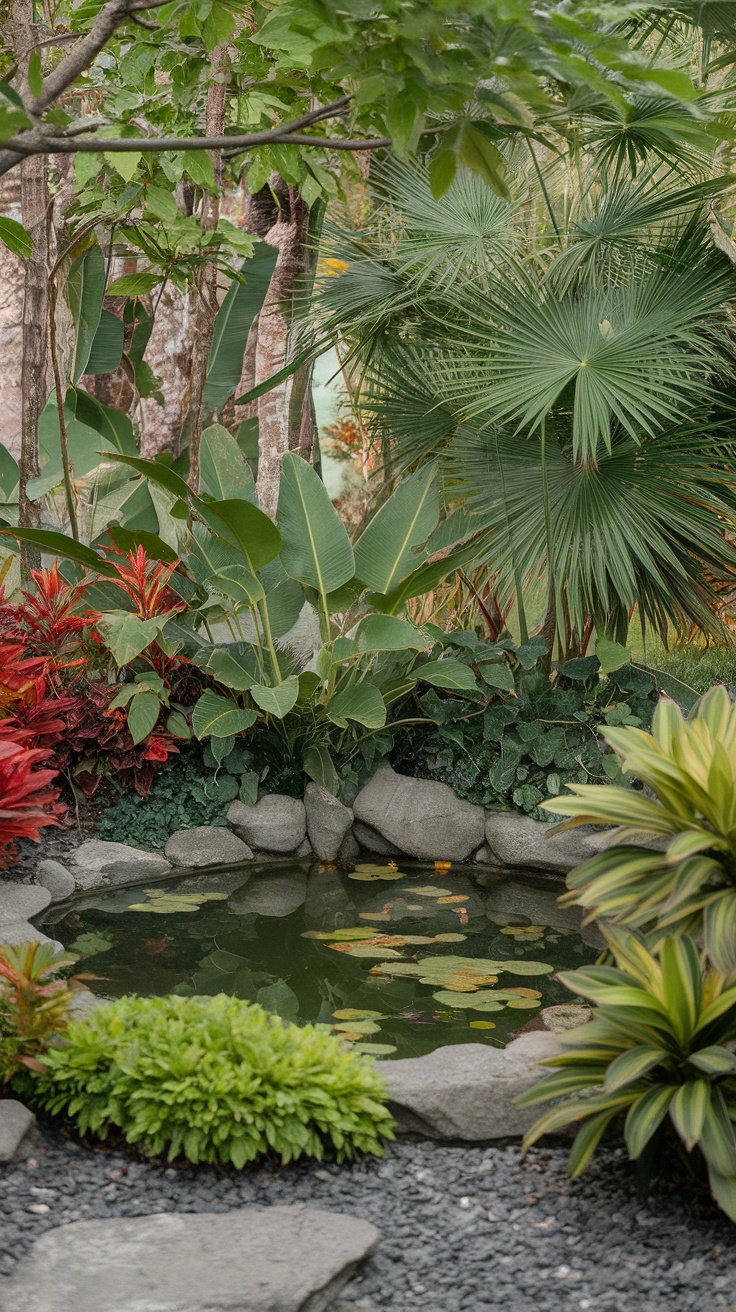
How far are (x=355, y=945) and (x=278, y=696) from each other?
1.10 metres

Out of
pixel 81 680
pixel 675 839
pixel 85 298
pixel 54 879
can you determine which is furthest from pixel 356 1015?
pixel 85 298

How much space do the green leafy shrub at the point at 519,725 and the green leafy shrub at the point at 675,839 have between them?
209 centimetres

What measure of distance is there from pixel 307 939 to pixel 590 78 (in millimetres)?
3116

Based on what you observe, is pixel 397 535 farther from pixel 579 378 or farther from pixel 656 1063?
pixel 656 1063

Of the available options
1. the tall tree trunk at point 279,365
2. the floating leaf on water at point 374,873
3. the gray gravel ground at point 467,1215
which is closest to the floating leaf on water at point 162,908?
the floating leaf on water at point 374,873

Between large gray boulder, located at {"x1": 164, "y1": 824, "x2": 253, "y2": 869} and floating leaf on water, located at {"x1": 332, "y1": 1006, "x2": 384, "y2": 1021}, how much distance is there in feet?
5.07

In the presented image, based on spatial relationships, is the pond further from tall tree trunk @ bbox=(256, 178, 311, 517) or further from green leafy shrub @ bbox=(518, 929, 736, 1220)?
tall tree trunk @ bbox=(256, 178, 311, 517)

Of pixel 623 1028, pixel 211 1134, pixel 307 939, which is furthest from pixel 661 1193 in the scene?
pixel 307 939

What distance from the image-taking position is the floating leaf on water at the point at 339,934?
4081 millimetres

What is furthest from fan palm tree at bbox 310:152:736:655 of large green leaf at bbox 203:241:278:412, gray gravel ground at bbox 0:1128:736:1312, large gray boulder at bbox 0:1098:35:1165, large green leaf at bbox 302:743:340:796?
large gray boulder at bbox 0:1098:35:1165

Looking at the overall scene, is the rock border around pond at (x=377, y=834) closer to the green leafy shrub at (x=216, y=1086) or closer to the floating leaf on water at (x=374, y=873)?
the floating leaf on water at (x=374, y=873)

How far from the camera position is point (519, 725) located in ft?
16.9

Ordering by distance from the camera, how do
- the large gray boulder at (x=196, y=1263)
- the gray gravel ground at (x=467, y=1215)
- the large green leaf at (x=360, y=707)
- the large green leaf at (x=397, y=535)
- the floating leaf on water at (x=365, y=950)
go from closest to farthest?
the large gray boulder at (x=196, y=1263), the gray gravel ground at (x=467, y=1215), the floating leaf on water at (x=365, y=950), the large green leaf at (x=360, y=707), the large green leaf at (x=397, y=535)

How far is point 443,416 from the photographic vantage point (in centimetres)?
580
